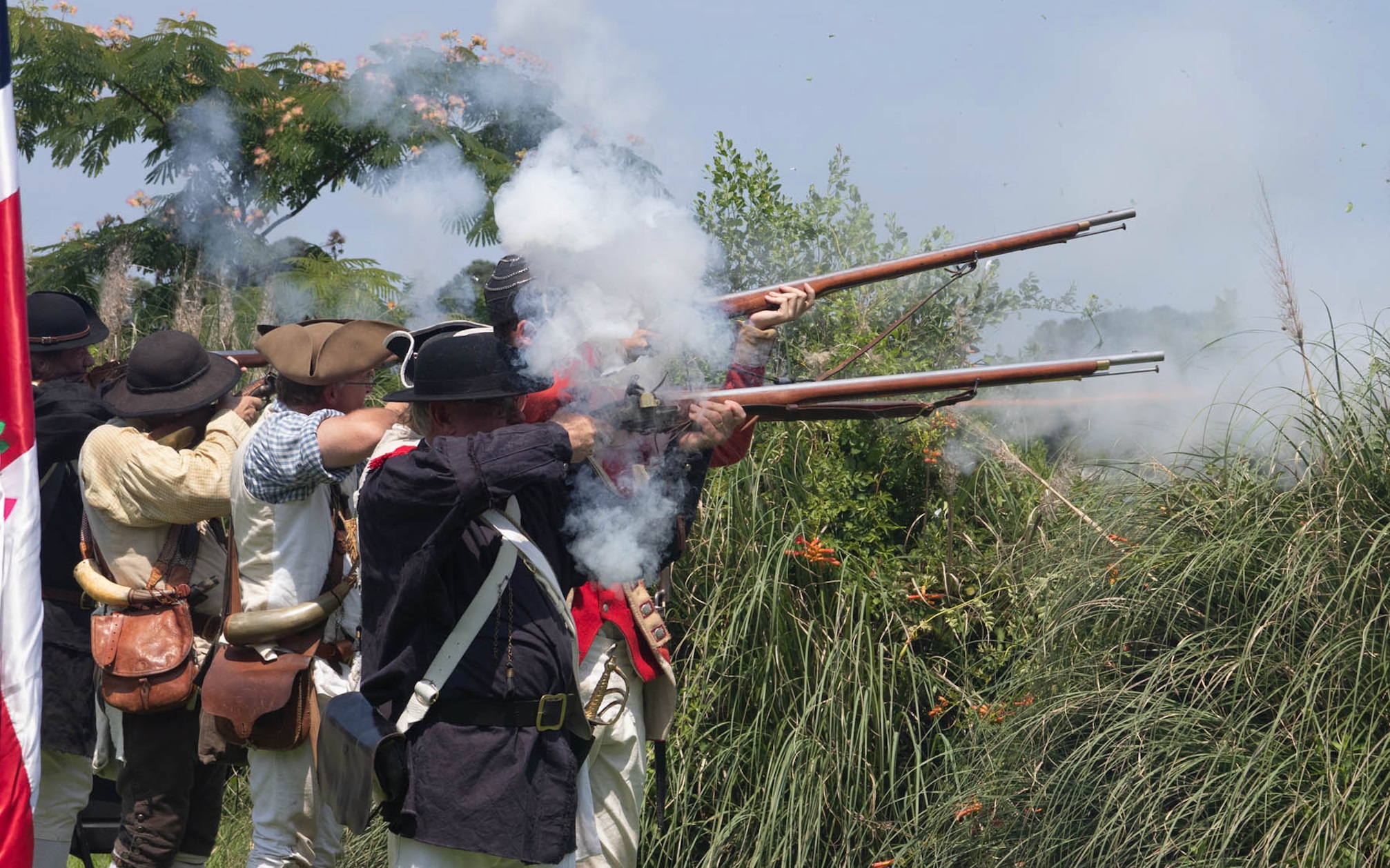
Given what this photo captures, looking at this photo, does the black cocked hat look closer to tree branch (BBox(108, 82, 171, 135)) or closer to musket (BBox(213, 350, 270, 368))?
musket (BBox(213, 350, 270, 368))

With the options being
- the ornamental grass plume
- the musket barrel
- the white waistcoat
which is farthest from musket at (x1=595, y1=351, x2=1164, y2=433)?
the ornamental grass plume

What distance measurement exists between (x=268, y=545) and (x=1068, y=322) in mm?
3533

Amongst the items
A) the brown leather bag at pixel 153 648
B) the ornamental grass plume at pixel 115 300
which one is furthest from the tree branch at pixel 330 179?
the brown leather bag at pixel 153 648

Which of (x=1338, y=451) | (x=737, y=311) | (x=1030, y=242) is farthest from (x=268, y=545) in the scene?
(x=1338, y=451)

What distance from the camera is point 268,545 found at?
4203 millimetres

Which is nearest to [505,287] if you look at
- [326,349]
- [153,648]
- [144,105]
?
[326,349]

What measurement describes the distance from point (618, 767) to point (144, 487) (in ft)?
6.28

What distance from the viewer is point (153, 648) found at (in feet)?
14.4

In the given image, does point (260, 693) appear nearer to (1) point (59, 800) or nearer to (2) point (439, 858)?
(2) point (439, 858)

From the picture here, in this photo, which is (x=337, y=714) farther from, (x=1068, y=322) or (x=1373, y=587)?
(x=1068, y=322)

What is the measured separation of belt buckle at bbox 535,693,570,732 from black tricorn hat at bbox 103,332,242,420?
212cm

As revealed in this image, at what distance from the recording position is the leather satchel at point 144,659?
14.3 ft

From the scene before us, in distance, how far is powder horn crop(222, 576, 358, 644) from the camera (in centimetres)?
417

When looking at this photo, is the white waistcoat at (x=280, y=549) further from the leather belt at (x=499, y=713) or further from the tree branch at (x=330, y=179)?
the tree branch at (x=330, y=179)
